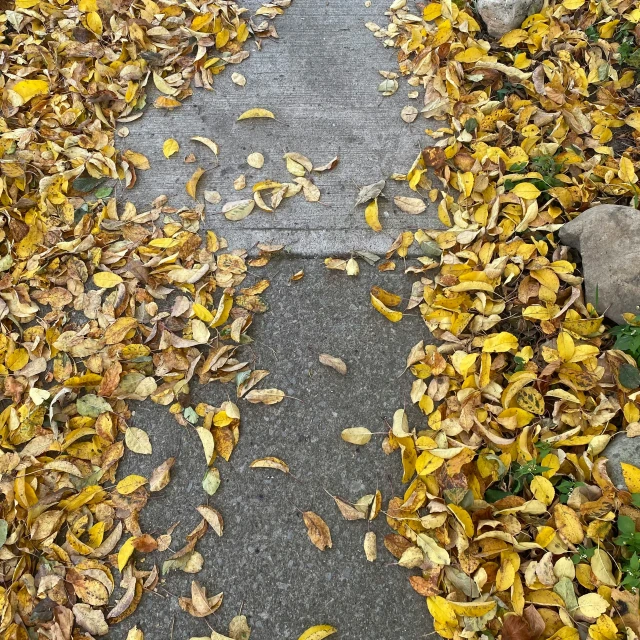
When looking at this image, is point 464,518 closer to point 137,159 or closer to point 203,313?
point 203,313

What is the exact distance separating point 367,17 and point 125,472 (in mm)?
2644

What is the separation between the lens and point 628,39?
9.03 feet

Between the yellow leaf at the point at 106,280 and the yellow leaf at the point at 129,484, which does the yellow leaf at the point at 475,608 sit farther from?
the yellow leaf at the point at 106,280

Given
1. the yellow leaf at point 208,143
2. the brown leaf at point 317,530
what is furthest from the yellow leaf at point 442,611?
the yellow leaf at point 208,143

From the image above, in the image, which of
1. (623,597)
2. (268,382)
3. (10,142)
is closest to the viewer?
(623,597)

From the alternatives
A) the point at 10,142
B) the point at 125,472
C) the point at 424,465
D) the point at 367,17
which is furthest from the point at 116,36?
the point at 424,465

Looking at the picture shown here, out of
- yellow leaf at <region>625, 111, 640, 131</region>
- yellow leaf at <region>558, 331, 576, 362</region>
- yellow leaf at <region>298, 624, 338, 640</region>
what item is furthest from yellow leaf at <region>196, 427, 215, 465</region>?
yellow leaf at <region>625, 111, 640, 131</region>

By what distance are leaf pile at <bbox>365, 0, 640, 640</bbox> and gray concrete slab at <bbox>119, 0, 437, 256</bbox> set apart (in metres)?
0.16

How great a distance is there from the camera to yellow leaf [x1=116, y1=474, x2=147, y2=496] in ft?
6.04

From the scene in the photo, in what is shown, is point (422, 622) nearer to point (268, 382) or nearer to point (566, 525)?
point (566, 525)

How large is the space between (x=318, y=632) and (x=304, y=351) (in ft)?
3.09

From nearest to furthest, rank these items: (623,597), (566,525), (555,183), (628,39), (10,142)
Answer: (623,597) < (566,525) < (555,183) < (10,142) < (628,39)

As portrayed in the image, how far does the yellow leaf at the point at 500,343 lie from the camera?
1938 millimetres

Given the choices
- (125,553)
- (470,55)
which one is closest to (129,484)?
(125,553)
